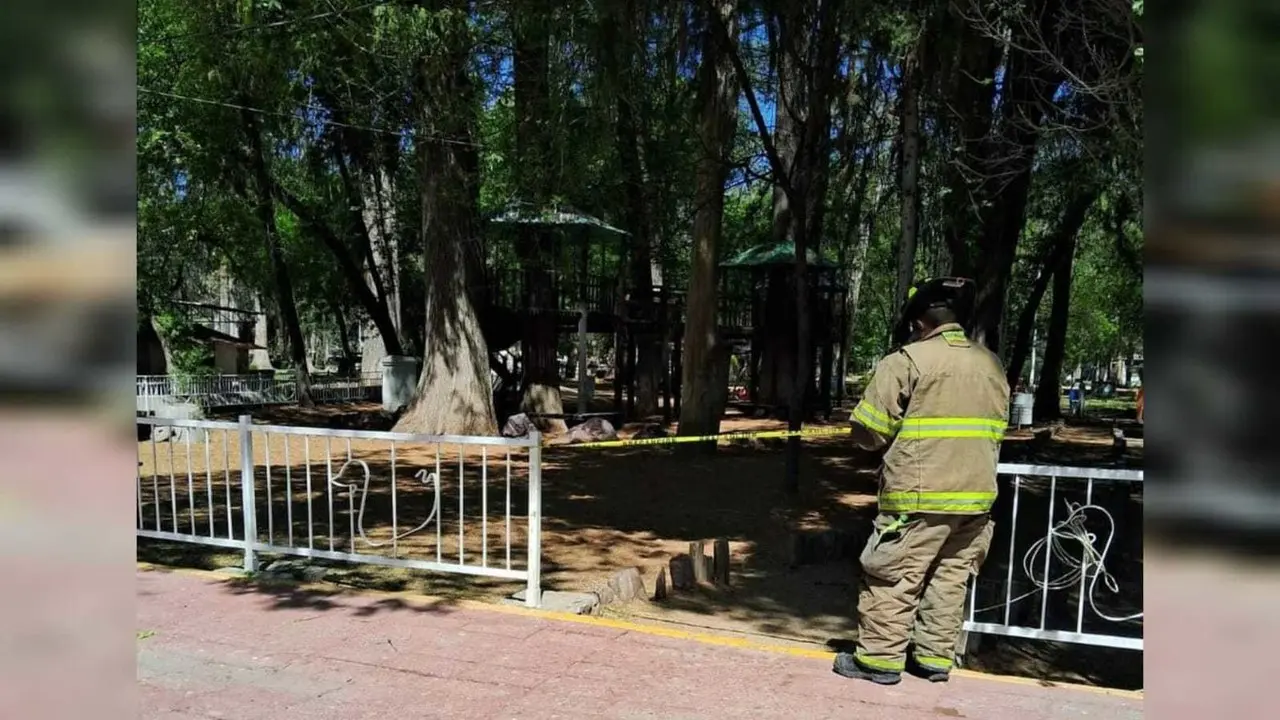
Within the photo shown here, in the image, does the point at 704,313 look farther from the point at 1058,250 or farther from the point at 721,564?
Answer: the point at 1058,250

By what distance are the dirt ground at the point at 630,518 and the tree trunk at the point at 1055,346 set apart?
7873 millimetres

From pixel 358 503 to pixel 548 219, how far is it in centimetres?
758

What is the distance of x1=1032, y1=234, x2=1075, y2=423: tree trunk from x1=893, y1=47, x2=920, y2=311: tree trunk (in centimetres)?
1317

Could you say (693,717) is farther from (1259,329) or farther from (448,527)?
(448,527)

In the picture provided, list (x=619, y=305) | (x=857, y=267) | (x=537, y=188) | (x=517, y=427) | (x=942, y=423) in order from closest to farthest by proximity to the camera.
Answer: (x=942, y=423) < (x=537, y=188) < (x=517, y=427) < (x=619, y=305) < (x=857, y=267)

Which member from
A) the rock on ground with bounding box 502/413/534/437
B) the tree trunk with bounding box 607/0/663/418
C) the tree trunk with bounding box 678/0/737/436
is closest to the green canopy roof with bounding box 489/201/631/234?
the tree trunk with bounding box 607/0/663/418

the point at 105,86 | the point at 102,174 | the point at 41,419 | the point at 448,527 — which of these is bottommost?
the point at 448,527

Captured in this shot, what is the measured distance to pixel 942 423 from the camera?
370 centimetres

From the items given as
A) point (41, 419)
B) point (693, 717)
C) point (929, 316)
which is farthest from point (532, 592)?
point (41, 419)

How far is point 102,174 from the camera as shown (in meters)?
0.97

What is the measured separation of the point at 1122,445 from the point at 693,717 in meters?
10.6

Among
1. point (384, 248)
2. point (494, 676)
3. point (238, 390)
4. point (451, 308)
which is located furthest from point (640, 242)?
point (494, 676)

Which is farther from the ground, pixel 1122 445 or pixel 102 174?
pixel 102 174

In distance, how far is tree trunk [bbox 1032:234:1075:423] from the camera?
70.0 ft
